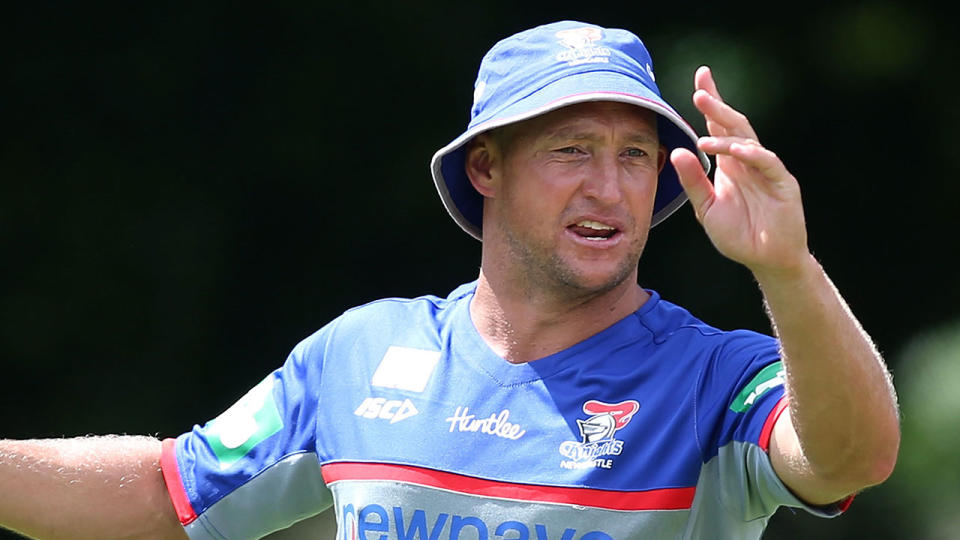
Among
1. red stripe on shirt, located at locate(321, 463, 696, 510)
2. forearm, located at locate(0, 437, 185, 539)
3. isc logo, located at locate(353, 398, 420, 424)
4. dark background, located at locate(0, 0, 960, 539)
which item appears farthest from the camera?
→ dark background, located at locate(0, 0, 960, 539)

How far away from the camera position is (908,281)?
182 inches

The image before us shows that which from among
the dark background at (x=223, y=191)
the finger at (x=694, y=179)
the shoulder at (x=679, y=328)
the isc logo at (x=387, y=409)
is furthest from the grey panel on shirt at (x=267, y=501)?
the dark background at (x=223, y=191)

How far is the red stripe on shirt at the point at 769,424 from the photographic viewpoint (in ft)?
7.35

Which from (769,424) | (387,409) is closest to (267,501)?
(387,409)

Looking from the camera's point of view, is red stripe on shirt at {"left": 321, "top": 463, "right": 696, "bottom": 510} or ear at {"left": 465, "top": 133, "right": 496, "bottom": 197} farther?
ear at {"left": 465, "top": 133, "right": 496, "bottom": 197}

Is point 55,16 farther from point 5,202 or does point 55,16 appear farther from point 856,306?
point 856,306

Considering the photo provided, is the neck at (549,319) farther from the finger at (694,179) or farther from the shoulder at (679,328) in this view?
the finger at (694,179)

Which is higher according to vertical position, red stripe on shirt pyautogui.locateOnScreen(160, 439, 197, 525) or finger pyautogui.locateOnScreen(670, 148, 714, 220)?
finger pyautogui.locateOnScreen(670, 148, 714, 220)

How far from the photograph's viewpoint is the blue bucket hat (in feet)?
8.27

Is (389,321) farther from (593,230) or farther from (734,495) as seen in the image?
(734,495)

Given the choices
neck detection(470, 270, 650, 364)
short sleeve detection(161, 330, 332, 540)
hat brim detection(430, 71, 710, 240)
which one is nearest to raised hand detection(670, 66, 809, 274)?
hat brim detection(430, 71, 710, 240)

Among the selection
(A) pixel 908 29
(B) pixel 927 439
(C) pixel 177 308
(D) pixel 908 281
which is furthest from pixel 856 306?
(C) pixel 177 308

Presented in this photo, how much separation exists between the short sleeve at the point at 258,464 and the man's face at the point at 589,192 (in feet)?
1.58

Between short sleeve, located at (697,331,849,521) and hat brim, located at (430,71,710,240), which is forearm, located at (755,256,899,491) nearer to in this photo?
short sleeve, located at (697,331,849,521)
